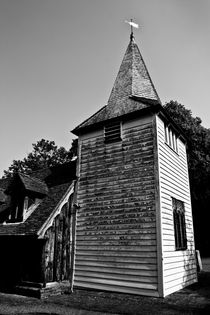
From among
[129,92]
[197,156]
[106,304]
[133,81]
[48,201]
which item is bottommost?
[106,304]

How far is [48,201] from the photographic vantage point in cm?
1266

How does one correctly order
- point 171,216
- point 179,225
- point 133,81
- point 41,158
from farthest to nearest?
point 41,158 → point 133,81 → point 179,225 → point 171,216

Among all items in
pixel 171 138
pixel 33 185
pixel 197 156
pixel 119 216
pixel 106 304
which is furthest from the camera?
pixel 197 156

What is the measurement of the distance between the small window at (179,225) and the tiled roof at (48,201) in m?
5.22

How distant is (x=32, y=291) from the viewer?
10.0 m

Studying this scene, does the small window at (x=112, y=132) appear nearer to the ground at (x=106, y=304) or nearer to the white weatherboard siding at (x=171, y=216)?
the white weatherboard siding at (x=171, y=216)

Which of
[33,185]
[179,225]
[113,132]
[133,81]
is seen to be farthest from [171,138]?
[33,185]

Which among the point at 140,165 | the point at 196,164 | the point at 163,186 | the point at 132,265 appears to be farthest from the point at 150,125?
the point at 196,164

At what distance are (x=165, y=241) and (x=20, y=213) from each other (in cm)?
690

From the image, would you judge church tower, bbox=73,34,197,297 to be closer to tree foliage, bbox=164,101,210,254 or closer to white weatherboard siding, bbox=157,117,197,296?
white weatherboard siding, bbox=157,117,197,296

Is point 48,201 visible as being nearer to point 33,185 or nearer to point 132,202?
point 33,185

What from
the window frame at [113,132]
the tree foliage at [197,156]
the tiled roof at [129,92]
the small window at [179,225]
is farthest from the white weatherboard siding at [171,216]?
the tree foliage at [197,156]

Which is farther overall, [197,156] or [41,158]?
[41,158]

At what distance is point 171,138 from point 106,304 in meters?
8.32
